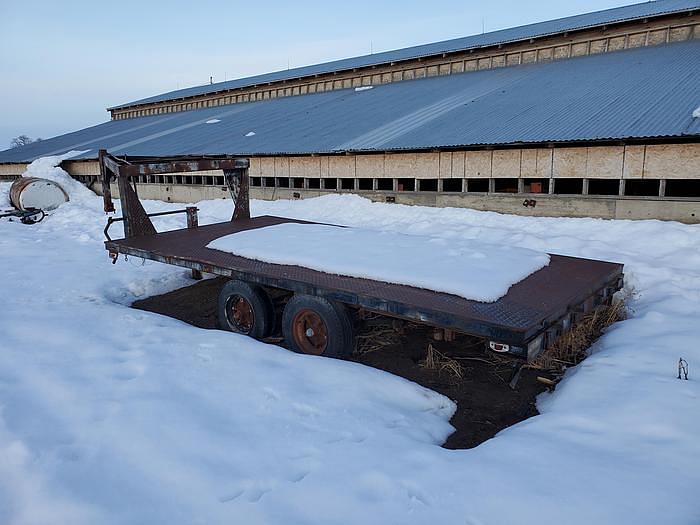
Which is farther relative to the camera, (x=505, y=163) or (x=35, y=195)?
(x=35, y=195)

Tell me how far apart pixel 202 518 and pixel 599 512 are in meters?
2.33

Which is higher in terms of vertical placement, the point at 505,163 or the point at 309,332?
the point at 505,163

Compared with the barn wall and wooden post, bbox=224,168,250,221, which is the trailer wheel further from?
the barn wall

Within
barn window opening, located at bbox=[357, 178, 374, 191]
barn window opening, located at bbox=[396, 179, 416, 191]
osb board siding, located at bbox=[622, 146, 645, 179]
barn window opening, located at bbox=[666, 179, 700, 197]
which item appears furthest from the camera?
barn window opening, located at bbox=[357, 178, 374, 191]

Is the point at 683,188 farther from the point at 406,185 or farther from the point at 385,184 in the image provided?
the point at 385,184

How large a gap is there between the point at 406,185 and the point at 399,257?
28.1 ft

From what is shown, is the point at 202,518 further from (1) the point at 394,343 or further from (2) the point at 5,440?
(1) the point at 394,343

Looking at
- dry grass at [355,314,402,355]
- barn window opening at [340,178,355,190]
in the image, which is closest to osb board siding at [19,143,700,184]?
barn window opening at [340,178,355,190]

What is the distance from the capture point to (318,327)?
575 cm

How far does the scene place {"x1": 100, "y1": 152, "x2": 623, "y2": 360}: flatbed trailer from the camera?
4.25 meters

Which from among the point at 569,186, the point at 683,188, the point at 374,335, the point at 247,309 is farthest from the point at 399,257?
the point at 683,188

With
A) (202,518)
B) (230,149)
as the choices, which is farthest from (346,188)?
(202,518)

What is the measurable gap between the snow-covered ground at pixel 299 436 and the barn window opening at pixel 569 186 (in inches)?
251

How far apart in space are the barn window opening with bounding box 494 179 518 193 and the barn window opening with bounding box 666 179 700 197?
3.31 metres
